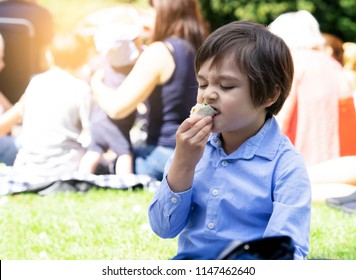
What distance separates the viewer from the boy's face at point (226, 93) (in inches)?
88.4

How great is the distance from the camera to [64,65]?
5.31 meters

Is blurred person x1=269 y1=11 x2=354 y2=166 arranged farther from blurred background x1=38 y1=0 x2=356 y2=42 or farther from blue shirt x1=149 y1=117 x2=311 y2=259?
blurred background x1=38 y1=0 x2=356 y2=42

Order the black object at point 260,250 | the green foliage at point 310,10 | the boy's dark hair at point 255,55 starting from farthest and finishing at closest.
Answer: the green foliage at point 310,10
the boy's dark hair at point 255,55
the black object at point 260,250

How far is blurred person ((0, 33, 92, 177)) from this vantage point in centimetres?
514

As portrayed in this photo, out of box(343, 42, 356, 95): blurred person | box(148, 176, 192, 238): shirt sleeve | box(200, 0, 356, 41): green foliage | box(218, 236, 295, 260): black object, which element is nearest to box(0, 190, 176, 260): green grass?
box(148, 176, 192, 238): shirt sleeve

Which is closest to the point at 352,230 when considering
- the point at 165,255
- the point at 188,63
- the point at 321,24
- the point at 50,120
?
the point at 165,255

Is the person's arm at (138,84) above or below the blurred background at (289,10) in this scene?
above

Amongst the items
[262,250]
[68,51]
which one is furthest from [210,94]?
[68,51]

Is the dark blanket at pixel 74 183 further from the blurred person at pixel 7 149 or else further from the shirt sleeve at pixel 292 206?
the shirt sleeve at pixel 292 206

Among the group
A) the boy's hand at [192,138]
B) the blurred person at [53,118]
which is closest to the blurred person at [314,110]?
the blurred person at [53,118]

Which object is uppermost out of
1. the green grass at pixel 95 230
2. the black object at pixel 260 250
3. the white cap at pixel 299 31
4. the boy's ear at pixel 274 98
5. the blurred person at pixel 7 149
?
the boy's ear at pixel 274 98

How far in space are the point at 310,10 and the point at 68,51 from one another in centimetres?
516

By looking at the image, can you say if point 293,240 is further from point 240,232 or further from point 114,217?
point 114,217
